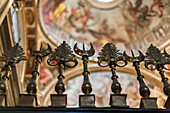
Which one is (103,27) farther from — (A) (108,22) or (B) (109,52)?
(B) (109,52)

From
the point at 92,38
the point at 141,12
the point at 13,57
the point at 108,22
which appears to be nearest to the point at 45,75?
the point at 92,38

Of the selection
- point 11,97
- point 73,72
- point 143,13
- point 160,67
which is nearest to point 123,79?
point 73,72

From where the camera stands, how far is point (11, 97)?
19.3ft

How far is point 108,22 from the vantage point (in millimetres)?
14000

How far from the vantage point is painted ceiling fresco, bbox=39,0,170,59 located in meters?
11.6

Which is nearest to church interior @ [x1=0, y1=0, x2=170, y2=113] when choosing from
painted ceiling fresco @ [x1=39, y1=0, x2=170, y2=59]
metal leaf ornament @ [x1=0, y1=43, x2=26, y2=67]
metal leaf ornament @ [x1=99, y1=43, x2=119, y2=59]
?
painted ceiling fresco @ [x1=39, y1=0, x2=170, y2=59]

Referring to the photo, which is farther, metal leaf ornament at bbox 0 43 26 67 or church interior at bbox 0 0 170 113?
church interior at bbox 0 0 170 113

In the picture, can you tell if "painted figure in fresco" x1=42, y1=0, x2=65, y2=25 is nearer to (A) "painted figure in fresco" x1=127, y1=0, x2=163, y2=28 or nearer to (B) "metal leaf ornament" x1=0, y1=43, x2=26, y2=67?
(A) "painted figure in fresco" x1=127, y1=0, x2=163, y2=28

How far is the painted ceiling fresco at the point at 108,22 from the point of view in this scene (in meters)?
11.6

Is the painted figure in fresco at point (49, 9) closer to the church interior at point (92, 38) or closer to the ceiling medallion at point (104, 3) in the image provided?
the church interior at point (92, 38)

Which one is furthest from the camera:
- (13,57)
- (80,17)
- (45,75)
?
(80,17)

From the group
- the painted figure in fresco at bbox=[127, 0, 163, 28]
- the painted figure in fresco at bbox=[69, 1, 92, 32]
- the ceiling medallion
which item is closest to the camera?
the painted figure in fresco at bbox=[127, 0, 163, 28]

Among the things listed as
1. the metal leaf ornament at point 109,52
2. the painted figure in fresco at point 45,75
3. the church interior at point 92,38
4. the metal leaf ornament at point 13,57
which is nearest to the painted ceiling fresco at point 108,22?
the church interior at point 92,38

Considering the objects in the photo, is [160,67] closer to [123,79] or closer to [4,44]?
[4,44]
